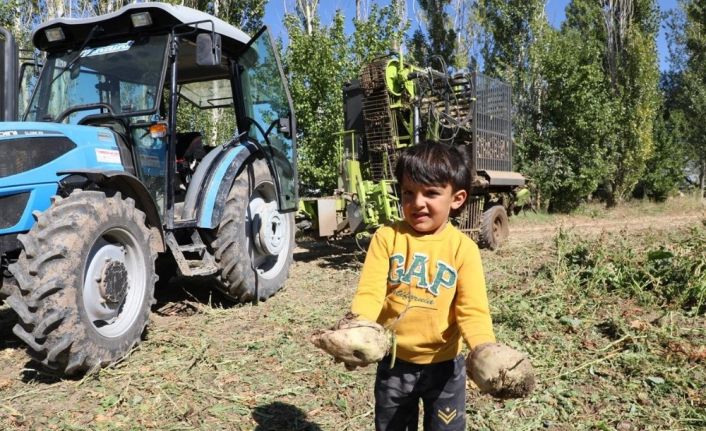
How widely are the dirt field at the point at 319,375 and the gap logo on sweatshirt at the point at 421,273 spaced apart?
1.24 m

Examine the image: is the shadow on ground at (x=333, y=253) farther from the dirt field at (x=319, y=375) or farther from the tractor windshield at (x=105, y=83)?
the tractor windshield at (x=105, y=83)

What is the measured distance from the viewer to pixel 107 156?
3.79 meters

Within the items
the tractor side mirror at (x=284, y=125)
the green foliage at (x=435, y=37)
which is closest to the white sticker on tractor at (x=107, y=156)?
the tractor side mirror at (x=284, y=125)

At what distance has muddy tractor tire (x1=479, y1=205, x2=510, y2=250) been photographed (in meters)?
7.79

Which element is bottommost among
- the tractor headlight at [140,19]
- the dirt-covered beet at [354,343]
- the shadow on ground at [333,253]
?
the shadow on ground at [333,253]

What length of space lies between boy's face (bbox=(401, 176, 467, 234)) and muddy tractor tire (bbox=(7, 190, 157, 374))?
2.13m

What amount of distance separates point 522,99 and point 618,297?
14183 millimetres

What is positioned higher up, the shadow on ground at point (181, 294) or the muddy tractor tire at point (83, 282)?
the muddy tractor tire at point (83, 282)

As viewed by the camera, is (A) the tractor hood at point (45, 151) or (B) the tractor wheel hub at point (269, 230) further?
(B) the tractor wheel hub at point (269, 230)

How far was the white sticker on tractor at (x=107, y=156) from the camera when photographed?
3711mm

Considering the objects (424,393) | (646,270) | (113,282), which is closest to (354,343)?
(424,393)

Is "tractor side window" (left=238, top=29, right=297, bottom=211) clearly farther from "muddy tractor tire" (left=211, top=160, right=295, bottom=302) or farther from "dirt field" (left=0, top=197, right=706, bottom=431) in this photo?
"dirt field" (left=0, top=197, right=706, bottom=431)

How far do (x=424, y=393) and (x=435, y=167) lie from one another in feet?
2.58

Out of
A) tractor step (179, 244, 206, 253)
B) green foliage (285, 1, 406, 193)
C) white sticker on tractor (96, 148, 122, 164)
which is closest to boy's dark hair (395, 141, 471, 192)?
white sticker on tractor (96, 148, 122, 164)
